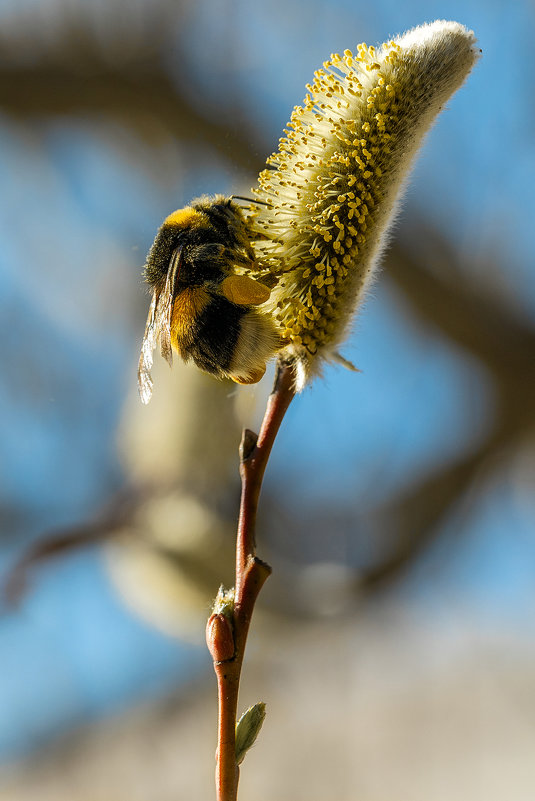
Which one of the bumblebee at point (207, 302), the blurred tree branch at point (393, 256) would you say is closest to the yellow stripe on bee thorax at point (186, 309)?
the bumblebee at point (207, 302)

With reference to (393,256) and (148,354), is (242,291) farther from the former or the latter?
(393,256)

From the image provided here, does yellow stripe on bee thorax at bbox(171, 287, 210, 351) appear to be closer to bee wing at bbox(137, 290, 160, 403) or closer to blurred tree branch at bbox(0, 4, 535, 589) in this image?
bee wing at bbox(137, 290, 160, 403)

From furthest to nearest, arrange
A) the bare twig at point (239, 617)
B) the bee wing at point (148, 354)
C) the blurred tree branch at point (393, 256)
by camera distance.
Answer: the blurred tree branch at point (393, 256) < the bee wing at point (148, 354) < the bare twig at point (239, 617)

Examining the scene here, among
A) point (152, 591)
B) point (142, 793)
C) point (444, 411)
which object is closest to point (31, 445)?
point (152, 591)

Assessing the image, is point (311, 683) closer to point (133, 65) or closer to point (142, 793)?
point (142, 793)

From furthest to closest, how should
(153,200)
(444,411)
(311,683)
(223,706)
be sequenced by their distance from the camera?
(311,683) < (444,411) < (153,200) < (223,706)

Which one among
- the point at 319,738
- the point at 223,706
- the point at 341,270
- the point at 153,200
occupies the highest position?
the point at 153,200

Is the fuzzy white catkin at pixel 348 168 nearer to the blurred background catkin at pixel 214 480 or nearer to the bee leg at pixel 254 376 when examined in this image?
the bee leg at pixel 254 376
